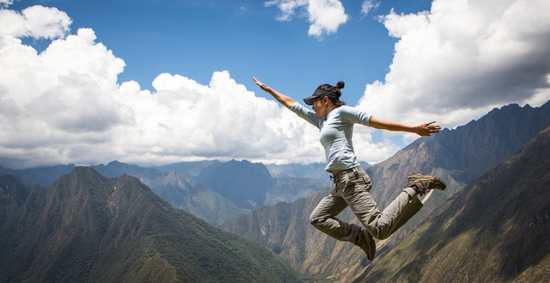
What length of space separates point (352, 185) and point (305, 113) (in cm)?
241

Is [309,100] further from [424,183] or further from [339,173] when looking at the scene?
[424,183]

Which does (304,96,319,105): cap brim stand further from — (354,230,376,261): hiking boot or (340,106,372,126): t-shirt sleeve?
(354,230,376,261): hiking boot

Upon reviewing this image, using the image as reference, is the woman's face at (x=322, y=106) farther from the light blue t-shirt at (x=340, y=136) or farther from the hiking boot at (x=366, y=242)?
the hiking boot at (x=366, y=242)

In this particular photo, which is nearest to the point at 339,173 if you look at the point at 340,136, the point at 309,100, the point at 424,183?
the point at 340,136

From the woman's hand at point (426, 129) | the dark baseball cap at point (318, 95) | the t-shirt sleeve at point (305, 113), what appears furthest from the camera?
the t-shirt sleeve at point (305, 113)

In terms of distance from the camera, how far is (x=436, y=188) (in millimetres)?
9422

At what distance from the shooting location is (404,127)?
28.1 feet

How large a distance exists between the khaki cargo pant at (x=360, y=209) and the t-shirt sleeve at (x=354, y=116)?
101 centimetres

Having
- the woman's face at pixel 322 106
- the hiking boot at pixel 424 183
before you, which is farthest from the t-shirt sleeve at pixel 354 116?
the hiking boot at pixel 424 183

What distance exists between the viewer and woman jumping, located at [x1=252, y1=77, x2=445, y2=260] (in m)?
8.91

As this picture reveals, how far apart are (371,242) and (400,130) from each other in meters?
2.59

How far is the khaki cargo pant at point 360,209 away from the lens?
893 centimetres

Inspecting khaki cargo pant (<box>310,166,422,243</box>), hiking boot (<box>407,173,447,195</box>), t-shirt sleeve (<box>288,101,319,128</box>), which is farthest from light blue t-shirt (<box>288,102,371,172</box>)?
hiking boot (<box>407,173,447,195</box>)

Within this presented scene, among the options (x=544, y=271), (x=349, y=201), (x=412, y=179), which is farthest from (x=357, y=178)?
(x=544, y=271)
